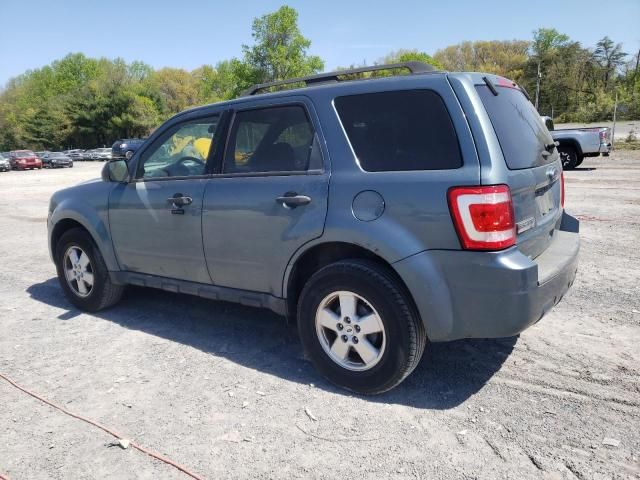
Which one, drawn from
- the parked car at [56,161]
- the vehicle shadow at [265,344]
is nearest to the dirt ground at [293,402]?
the vehicle shadow at [265,344]

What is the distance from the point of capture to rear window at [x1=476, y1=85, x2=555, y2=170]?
2895 millimetres

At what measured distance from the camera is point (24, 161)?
4031cm

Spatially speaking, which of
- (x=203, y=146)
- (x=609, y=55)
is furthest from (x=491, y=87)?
(x=609, y=55)

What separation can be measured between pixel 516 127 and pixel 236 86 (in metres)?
60.1

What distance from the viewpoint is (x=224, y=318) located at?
15.0 feet

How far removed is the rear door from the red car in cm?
4483

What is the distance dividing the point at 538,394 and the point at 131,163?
3.60m

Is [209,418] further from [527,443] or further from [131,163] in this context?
[131,163]

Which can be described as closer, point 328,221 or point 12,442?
point 12,442

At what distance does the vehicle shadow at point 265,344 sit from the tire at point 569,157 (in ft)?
46.6

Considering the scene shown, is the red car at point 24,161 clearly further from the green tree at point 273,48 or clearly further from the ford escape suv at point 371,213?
the ford escape suv at point 371,213

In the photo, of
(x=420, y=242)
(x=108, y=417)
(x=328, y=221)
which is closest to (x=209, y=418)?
(x=108, y=417)

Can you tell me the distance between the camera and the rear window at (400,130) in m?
2.81

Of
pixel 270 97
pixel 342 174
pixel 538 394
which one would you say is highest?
pixel 270 97
